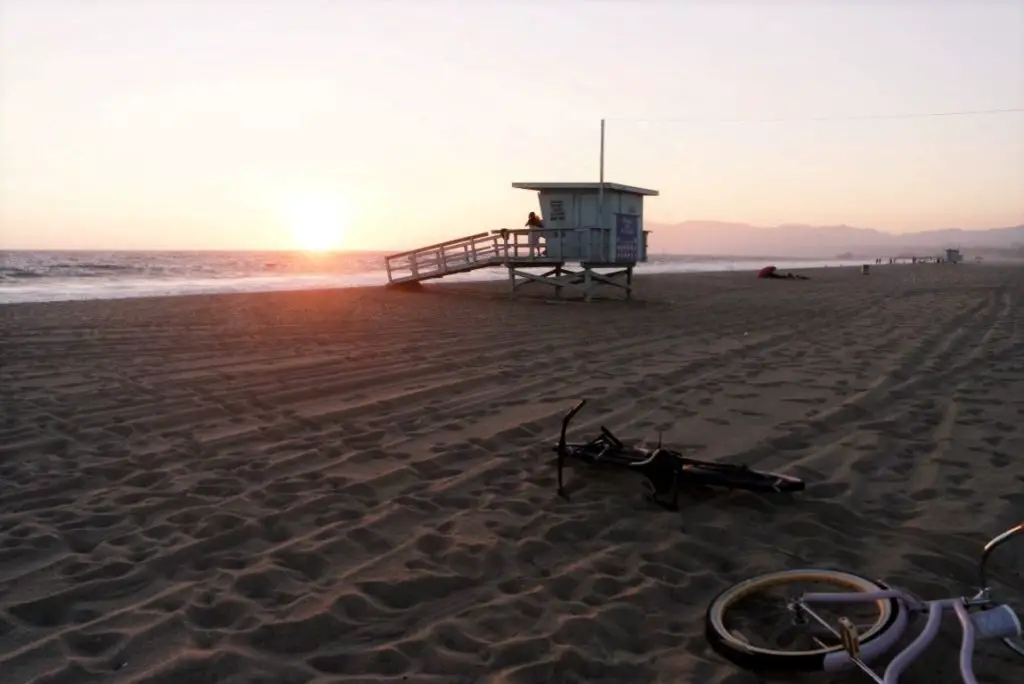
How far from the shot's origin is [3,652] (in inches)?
124

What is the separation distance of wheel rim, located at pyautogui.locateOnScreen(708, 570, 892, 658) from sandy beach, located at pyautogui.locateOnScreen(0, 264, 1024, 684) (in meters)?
0.15

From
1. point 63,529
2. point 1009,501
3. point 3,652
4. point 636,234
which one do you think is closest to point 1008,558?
point 1009,501

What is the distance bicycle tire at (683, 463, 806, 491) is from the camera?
15.7ft

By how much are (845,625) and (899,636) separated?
42 centimetres

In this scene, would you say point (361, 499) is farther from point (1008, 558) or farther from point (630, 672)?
point (1008, 558)

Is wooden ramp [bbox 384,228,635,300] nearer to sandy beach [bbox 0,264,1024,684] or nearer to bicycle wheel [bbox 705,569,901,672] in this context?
sandy beach [bbox 0,264,1024,684]

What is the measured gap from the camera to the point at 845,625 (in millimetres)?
2781

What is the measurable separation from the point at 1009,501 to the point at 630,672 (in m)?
3.28

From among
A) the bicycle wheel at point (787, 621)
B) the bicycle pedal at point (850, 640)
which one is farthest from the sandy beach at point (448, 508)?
the bicycle pedal at point (850, 640)

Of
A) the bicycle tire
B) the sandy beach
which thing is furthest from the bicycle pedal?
the bicycle tire

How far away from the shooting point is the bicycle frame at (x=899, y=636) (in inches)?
106

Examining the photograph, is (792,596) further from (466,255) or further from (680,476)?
(466,255)

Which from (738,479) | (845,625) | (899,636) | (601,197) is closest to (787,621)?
(899,636)

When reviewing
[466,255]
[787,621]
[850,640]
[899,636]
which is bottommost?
[787,621]
